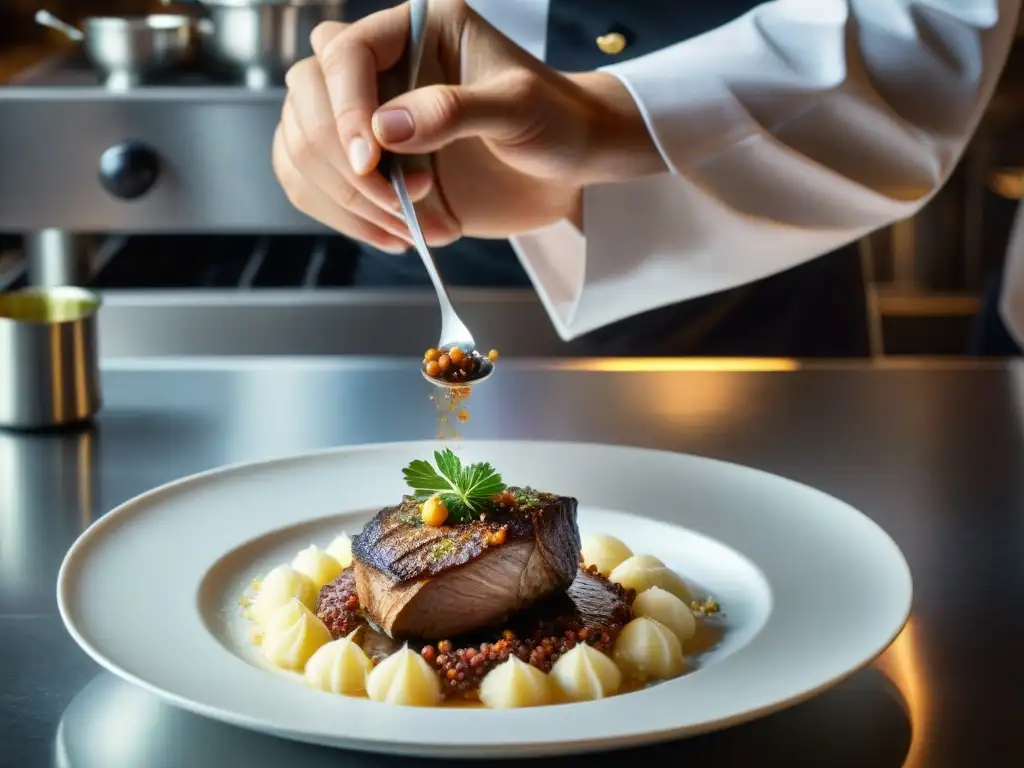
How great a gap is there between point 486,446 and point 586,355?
74 cm

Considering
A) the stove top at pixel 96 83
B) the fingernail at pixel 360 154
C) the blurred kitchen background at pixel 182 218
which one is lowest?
the blurred kitchen background at pixel 182 218

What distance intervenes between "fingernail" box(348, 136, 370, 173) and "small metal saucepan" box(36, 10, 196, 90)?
1.31m

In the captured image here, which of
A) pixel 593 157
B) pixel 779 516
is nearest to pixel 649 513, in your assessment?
pixel 779 516

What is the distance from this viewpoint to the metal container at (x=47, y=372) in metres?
1.45

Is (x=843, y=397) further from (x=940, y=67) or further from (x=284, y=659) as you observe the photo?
(x=284, y=659)

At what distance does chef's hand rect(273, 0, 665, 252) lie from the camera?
124 cm

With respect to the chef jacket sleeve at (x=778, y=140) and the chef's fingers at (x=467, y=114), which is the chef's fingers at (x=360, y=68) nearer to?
the chef's fingers at (x=467, y=114)

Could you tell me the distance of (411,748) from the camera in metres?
0.76

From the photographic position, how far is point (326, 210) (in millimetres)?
1521

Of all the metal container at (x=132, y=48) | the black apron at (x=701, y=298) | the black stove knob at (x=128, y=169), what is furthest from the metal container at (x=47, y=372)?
the metal container at (x=132, y=48)

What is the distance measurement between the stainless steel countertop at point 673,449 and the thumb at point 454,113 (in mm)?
369

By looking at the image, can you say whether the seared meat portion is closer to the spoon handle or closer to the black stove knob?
the spoon handle

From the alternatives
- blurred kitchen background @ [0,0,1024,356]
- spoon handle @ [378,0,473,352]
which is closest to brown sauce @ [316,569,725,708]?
spoon handle @ [378,0,473,352]

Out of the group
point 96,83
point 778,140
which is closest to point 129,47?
point 96,83
